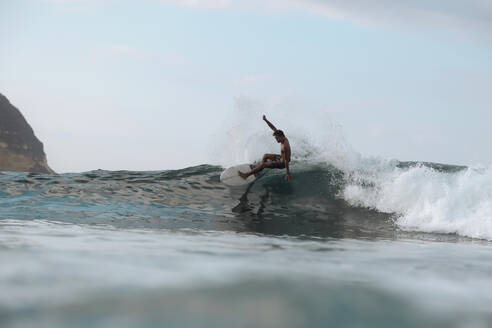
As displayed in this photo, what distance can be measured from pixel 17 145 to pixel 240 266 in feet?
128

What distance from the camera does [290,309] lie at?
2059 mm

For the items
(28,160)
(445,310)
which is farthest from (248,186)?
(28,160)

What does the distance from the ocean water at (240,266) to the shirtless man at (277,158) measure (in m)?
1.10

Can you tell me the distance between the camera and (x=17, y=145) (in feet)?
122

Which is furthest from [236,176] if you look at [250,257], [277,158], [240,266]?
[240,266]

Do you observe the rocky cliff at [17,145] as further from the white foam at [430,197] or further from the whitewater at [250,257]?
the white foam at [430,197]

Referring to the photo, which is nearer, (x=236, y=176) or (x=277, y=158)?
(x=277, y=158)

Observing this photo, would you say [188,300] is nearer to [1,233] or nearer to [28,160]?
[1,233]

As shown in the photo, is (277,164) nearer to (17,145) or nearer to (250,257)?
(250,257)

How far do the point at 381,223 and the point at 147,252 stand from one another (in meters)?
6.38

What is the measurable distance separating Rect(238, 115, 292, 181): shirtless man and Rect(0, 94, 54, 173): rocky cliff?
29.6 metres

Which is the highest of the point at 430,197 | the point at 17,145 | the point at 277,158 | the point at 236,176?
the point at 17,145

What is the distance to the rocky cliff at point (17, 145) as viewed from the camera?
35562 mm

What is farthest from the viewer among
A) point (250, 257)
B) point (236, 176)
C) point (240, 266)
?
point (236, 176)
